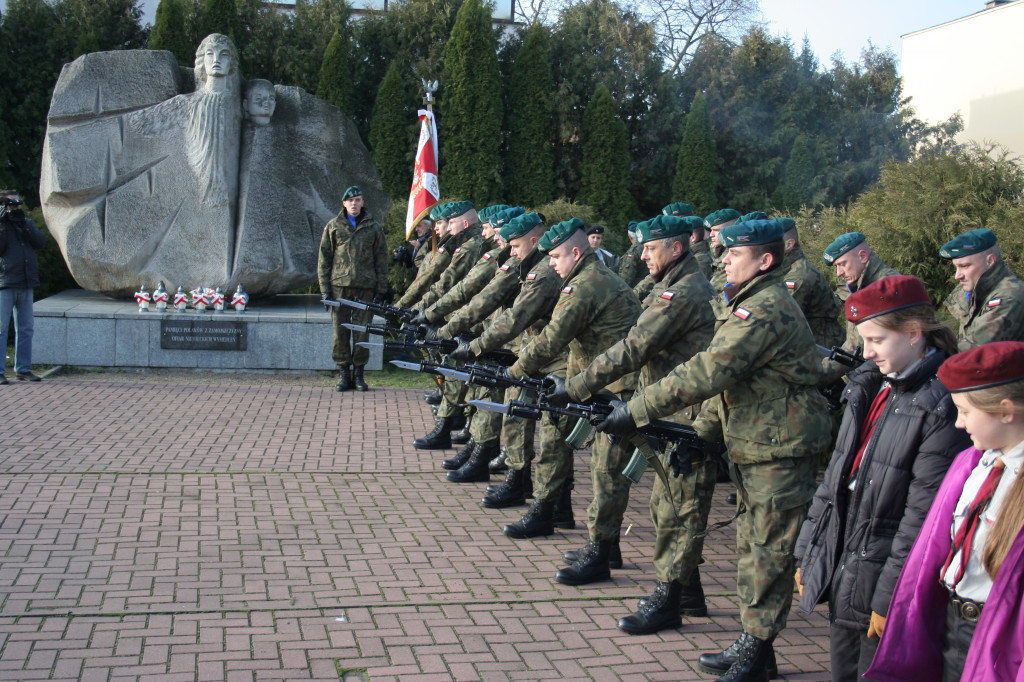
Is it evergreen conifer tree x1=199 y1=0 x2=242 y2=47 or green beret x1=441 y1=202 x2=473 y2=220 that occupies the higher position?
evergreen conifer tree x1=199 y1=0 x2=242 y2=47

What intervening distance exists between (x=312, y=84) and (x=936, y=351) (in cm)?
1683

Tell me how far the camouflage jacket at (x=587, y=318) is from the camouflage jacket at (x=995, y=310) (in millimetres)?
2053

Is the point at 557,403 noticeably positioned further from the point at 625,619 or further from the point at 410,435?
the point at 410,435

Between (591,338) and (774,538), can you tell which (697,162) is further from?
(774,538)

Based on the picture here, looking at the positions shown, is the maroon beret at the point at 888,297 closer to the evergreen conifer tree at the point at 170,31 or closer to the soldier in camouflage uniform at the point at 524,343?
the soldier in camouflage uniform at the point at 524,343

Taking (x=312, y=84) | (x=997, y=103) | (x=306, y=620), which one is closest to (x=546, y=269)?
(x=306, y=620)

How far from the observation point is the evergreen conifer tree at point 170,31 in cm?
1598

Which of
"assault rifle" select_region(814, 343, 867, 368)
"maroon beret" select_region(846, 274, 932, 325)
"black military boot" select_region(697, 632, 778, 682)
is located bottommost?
"black military boot" select_region(697, 632, 778, 682)

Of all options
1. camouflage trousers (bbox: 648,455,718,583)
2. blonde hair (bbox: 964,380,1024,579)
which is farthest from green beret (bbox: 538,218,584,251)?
blonde hair (bbox: 964,380,1024,579)

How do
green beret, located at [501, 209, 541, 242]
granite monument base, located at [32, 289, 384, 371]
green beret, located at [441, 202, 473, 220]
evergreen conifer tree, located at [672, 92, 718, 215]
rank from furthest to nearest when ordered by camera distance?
evergreen conifer tree, located at [672, 92, 718, 215] → granite monument base, located at [32, 289, 384, 371] → green beret, located at [441, 202, 473, 220] → green beret, located at [501, 209, 541, 242]

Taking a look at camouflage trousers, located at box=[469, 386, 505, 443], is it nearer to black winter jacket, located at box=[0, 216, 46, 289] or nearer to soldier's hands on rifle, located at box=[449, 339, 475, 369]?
soldier's hands on rifle, located at box=[449, 339, 475, 369]

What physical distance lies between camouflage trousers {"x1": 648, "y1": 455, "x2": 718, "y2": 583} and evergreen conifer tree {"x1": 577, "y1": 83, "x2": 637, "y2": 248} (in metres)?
15.2

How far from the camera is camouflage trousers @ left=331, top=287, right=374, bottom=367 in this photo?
34.0ft

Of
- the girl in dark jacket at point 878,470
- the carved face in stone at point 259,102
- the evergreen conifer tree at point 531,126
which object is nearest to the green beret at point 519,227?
the girl in dark jacket at point 878,470
